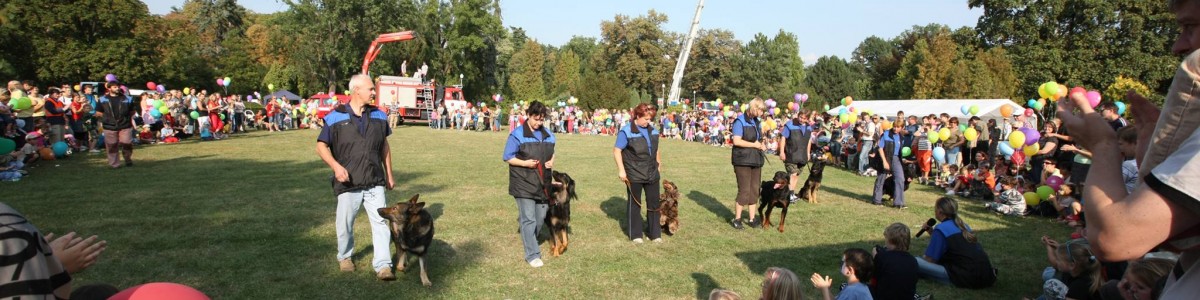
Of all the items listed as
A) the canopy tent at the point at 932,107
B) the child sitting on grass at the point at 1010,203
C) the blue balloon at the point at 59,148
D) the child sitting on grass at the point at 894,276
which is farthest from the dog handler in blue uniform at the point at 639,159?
the canopy tent at the point at 932,107

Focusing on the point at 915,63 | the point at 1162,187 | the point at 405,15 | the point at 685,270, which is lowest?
the point at 685,270

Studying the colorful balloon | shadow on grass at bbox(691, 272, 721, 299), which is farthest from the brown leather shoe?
the colorful balloon

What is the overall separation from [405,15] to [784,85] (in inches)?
1647

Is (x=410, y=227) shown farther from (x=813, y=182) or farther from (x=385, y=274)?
(x=813, y=182)

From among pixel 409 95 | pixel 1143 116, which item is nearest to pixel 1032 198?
pixel 1143 116

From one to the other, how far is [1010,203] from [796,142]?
349 centimetres

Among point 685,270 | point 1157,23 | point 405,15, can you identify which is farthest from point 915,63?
point 685,270

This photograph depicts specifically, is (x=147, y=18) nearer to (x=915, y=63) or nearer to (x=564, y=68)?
(x=564, y=68)

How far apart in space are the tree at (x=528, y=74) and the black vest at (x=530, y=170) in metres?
55.4

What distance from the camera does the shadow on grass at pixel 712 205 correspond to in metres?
9.63

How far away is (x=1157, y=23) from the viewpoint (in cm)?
3434

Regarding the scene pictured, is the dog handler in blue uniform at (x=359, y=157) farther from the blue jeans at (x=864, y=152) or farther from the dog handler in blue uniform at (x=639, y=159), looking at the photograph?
the blue jeans at (x=864, y=152)

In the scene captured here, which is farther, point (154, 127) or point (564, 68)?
point (564, 68)

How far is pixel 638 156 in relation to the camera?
7.39 metres
